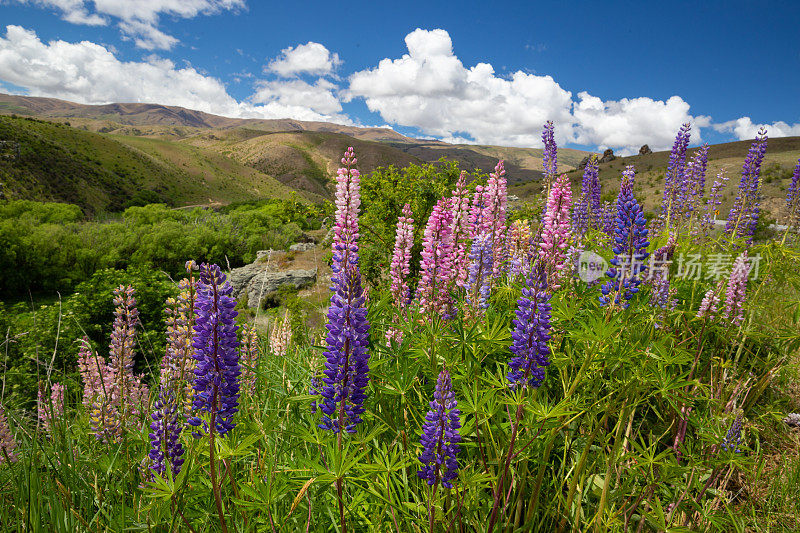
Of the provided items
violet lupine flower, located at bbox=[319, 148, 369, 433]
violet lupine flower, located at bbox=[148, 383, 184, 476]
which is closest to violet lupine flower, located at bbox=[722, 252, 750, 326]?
violet lupine flower, located at bbox=[319, 148, 369, 433]

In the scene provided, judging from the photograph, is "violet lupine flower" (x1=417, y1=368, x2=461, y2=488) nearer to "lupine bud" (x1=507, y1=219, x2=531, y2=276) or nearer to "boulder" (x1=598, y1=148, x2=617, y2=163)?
"lupine bud" (x1=507, y1=219, x2=531, y2=276)

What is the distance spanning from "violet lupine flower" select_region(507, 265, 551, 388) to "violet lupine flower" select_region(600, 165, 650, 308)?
0.62m

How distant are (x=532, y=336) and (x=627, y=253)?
3.70 feet

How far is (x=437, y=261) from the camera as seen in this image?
14.5 ft

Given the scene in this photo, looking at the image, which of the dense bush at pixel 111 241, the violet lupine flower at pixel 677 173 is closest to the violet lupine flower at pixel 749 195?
the violet lupine flower at pixel 677 173

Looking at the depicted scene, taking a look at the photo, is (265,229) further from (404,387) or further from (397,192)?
(404,387)

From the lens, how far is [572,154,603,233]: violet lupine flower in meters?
7.10

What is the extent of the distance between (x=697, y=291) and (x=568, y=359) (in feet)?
10.0

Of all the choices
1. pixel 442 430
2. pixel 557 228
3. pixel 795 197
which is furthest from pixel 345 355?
pixel 795 197

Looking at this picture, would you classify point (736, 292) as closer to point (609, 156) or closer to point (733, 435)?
point (733, 435)

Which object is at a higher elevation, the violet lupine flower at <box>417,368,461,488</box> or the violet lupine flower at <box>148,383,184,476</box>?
the violet lupine flower at <box>417,368,461,488</box>

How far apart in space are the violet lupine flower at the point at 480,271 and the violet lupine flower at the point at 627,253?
4.06 ft

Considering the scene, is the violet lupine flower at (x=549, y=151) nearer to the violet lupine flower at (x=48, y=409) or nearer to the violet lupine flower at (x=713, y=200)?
the violet lupine flower at (x=713, y=200)

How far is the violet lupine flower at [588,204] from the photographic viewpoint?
710 cm
